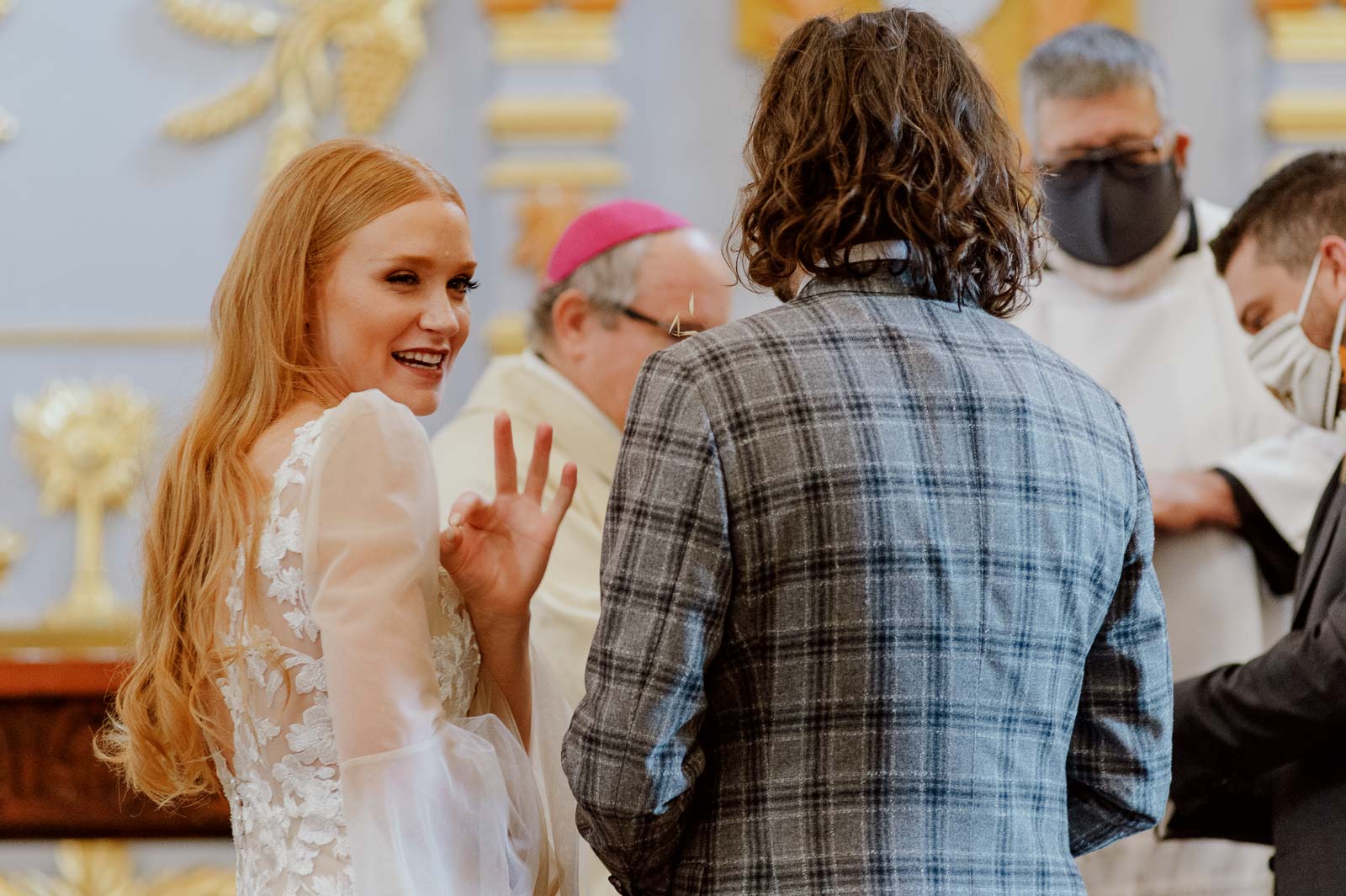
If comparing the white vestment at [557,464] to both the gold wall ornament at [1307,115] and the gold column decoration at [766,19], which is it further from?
the gold wall ornament at [1307,115]

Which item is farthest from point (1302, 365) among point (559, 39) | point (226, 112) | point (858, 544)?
point (226, 112)

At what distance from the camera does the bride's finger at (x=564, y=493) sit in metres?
1.99

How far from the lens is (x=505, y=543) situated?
80.4 inches

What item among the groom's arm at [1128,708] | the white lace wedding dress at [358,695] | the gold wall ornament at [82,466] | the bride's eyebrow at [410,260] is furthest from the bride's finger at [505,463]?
the gold wall ornament at [82,466]

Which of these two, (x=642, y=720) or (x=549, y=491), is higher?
(x=642, y=720)

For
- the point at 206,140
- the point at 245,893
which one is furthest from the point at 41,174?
the point at 245,893

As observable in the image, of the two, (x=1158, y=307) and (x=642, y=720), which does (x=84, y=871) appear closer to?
(x=642, y=720)

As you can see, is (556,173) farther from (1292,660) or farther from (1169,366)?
(1292,660)

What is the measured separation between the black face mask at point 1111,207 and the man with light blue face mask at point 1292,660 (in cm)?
33

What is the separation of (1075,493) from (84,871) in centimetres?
265

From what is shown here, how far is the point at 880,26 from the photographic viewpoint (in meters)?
1.80

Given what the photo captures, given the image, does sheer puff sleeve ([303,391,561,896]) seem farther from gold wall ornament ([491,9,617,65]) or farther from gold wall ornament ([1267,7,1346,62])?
gold wall ornament ([1267,7,1346,62])

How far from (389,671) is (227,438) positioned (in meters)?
0.40

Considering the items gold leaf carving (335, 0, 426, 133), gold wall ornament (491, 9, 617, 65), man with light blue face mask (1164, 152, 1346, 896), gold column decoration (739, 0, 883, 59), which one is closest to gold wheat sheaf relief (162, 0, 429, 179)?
gold leaf carving (335, 0, 426, 133)
